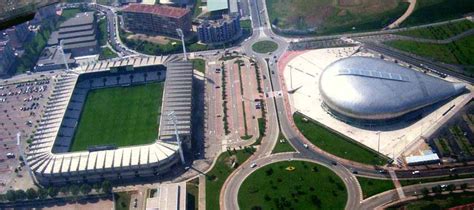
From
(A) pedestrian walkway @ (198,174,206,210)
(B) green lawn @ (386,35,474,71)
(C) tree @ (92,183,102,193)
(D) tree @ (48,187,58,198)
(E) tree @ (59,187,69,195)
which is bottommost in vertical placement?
(D) tree @ (48,187,58,198)

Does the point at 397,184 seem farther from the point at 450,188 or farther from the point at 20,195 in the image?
the point at 20,195

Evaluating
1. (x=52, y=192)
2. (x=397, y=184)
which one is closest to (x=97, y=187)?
(x=52, y=192)

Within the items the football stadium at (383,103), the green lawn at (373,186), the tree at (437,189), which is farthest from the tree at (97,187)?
the tree at (437,189)

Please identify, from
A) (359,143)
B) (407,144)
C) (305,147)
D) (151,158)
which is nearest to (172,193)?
(151,158)

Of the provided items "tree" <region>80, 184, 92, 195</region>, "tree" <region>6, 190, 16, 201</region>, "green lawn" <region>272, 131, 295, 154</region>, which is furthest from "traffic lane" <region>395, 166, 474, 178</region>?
"tree" <region>6, 190, 16, 201</region>

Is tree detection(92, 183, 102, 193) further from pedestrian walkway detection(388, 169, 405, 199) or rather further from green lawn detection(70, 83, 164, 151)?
pedestrian walkway detection(388, 169, 405, 199)

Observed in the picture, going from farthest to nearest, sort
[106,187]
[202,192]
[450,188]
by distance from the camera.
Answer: [106,187]
[202,192]
[450,188]

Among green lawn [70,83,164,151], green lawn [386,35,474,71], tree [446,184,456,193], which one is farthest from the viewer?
green lawn [386,35,474,71]
